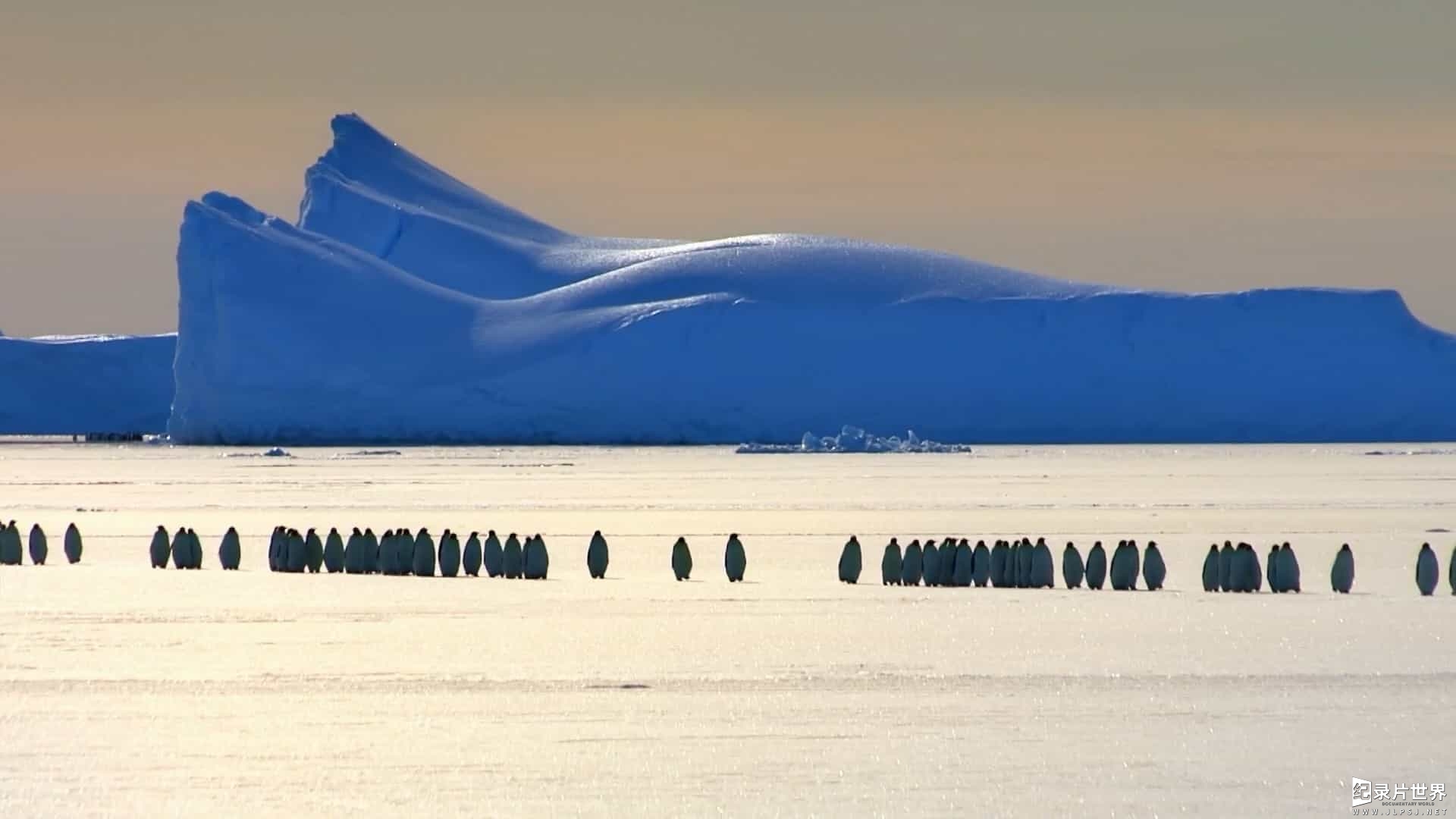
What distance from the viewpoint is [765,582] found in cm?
1559

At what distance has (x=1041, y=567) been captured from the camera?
15.3m

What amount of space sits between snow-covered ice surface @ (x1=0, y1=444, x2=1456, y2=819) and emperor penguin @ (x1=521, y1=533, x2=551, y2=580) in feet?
0.64

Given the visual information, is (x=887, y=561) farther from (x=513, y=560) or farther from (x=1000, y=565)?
(x=513, y=560)

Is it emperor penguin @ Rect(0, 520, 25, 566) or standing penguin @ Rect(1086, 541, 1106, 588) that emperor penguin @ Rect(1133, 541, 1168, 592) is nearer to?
standing penguin @ Rect(1086, 541, 1106, 588)

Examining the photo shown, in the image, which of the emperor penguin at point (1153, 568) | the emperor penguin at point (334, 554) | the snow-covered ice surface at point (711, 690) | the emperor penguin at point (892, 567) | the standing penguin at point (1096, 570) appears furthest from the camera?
the emperor penguin at point (334, 554)

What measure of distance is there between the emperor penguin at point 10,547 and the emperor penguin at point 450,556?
12.1 feet

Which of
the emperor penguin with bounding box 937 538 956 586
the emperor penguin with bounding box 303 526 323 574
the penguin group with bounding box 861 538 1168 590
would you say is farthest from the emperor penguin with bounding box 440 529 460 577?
the emperor penguin with bounding box 937 538 956 586

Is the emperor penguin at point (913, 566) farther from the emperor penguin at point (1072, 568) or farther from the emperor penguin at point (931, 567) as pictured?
the emperor penguin at point (1072, 568)

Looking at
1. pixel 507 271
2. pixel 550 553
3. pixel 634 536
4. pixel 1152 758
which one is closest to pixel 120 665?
pixel 1152 758

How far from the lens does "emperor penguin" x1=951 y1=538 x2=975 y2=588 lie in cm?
1542

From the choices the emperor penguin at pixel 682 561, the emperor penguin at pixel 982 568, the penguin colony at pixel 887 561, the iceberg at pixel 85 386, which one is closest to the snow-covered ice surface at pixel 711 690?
the emperor penguin at pixel 682 561

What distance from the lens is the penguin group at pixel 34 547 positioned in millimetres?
17844

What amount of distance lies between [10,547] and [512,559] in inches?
173

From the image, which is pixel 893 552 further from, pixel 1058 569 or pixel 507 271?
pixel 507 271
